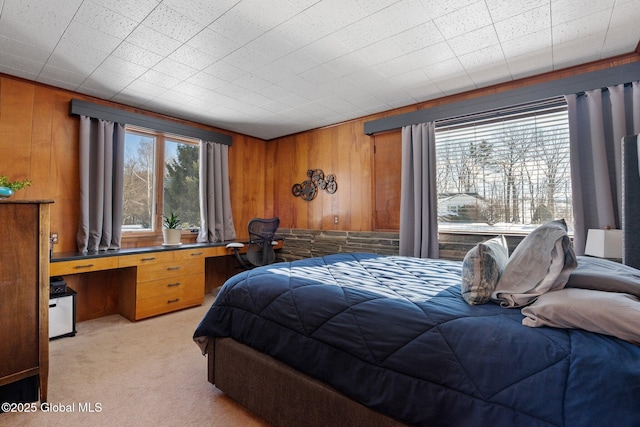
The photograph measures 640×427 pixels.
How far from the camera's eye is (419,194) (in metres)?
3.42

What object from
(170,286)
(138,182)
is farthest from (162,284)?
(138,182)

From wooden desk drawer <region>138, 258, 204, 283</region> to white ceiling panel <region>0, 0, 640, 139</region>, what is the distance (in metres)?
1.89

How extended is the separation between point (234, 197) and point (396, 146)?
2.57 meters

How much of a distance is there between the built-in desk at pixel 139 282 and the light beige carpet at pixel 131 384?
33 cm

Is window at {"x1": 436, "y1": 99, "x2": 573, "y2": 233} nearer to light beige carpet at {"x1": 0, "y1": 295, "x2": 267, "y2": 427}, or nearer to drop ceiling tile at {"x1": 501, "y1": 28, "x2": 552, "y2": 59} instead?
drop ceiling tile at {"x1": 501, "y1": 28, "x2": 552, "y2": 59}

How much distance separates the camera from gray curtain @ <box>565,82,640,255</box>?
2.44 metres

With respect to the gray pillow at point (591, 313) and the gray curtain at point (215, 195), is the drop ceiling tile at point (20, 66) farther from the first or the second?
the gray pillow at point (591, 313)

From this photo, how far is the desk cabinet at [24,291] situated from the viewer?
5.51 feet

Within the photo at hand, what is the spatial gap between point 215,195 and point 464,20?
3.56m

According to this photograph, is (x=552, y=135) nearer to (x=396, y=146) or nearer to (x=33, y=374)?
(x=396, y=146)

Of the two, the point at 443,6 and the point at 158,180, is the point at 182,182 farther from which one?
the point at 443,6

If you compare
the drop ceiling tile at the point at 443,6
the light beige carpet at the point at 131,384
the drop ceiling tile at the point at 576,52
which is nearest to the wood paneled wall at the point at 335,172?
the drop ceiling tile at the point at 576,52

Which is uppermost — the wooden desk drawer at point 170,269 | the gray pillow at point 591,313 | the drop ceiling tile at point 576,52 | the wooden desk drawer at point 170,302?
the drop ceiling tile at point 576,52

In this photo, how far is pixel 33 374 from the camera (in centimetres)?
178
